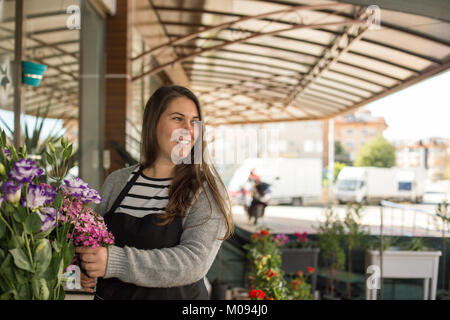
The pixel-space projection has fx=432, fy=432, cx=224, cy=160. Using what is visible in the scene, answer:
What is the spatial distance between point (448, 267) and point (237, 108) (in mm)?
3176

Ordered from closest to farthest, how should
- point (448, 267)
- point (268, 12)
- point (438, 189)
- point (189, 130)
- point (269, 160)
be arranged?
point (189, 130) < point (448, 267) < point (438, 189) < point (268, 12) < point (269, 160)

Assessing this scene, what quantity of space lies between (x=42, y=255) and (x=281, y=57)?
437 centimetres

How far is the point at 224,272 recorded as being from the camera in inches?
165

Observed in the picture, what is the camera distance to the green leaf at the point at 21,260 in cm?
56

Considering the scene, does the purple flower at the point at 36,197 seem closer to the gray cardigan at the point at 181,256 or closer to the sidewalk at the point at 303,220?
the gray cardigan at the point at 181,256

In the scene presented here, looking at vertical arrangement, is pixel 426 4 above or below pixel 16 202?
above

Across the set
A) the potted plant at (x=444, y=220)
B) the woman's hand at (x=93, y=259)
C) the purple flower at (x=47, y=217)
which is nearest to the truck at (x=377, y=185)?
the potted plant at (x=444, y=220)

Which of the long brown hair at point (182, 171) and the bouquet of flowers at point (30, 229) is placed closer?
the bouquet of flowers at point (30, 229)

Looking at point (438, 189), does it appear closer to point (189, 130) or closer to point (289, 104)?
point (189, 130)

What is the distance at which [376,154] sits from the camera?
3.17 metres

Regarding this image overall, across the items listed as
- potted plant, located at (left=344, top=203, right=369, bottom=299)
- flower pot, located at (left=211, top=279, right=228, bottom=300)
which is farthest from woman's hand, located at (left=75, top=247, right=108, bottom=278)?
potted plant, located at (left=344, top=203, right=369, bottom=299)

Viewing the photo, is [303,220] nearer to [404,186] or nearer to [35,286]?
[404,186]

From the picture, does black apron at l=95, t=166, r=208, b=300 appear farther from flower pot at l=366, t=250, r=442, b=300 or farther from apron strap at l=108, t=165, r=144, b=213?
flower pot at l=366, t=250, r=442, b=300
